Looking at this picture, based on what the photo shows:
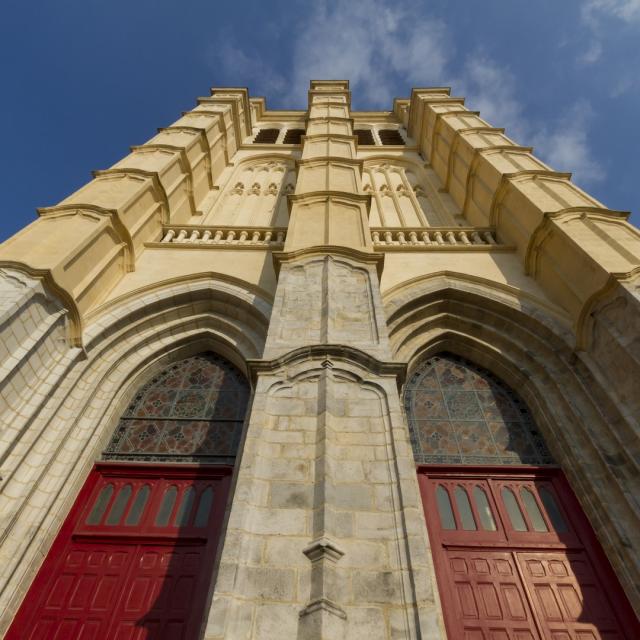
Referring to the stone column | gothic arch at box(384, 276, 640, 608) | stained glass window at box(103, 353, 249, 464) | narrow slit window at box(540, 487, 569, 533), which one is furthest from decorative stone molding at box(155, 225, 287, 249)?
narrow slit window at box(540, 487, 569, 533)

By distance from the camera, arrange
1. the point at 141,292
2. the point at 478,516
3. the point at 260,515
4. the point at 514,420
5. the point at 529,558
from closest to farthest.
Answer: the point at 260,515 → the point at 529,558 → the point at 478,516 → the point at 514,420 → the point at 141,292

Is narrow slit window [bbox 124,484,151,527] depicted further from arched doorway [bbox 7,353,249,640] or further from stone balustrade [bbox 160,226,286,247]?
stone balustrade [bbox 160,226,286,247]

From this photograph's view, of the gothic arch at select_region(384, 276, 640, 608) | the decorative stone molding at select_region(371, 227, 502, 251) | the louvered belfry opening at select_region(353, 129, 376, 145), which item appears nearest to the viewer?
the gothic arch at select_region(384, 276, 640, 608)

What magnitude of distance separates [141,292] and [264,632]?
543cm

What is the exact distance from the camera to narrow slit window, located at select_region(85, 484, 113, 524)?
466 centimetres

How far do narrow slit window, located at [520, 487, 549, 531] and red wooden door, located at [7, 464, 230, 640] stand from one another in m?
3.28

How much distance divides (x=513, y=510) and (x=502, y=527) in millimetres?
297

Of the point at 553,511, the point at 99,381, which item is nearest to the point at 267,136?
the point at 99,381

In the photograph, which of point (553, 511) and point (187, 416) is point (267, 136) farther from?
point (553, 511)

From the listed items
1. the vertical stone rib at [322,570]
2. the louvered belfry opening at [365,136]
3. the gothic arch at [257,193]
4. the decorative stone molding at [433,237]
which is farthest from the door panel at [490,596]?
the louvered belfry opening at [365,136]

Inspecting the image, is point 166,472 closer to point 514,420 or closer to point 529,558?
point 529,558

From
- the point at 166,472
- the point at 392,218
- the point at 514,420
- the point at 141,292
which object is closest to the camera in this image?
the point at 166,472

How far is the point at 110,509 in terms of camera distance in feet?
15.7

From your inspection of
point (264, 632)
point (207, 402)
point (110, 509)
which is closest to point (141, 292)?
point (207, 402)
